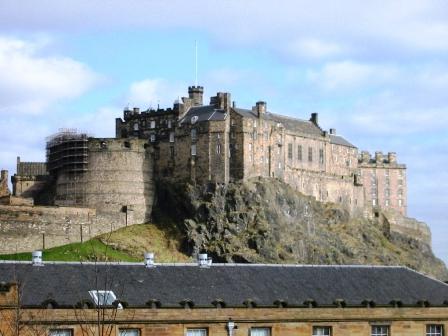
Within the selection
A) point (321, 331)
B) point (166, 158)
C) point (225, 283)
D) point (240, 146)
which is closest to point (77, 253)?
point (166, 158)

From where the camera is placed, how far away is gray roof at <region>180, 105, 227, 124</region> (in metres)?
142

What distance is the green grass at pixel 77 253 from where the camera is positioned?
406 feet

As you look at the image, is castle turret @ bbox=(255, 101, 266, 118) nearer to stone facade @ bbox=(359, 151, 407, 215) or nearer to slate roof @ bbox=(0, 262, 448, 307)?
stone facade @ bbox=(359, 151, 407, 215)

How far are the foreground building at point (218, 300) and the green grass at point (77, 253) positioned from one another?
174ft

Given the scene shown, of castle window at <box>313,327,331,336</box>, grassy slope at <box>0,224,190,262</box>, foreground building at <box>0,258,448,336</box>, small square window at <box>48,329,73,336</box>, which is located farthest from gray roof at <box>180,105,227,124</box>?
small square window at <box>48,329,73,336</box>

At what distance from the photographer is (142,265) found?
68.9 meters

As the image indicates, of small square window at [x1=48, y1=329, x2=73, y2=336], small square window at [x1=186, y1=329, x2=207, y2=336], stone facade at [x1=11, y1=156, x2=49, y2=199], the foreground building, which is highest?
stone facade at [x1=11, y1=156, x2=49, y2=199]

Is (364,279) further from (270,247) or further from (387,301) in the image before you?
(270,247)

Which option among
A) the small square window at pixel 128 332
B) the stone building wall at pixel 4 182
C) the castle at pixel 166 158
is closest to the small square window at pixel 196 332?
the small square window at pixel 128 332

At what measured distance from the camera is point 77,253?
126875 mm

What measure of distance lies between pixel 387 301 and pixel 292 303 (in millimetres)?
6477

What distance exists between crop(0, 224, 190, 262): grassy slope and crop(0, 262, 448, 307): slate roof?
54.1 meters

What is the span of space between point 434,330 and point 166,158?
7827 centimetres

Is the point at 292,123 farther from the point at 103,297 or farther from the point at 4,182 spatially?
the point at 103,297
